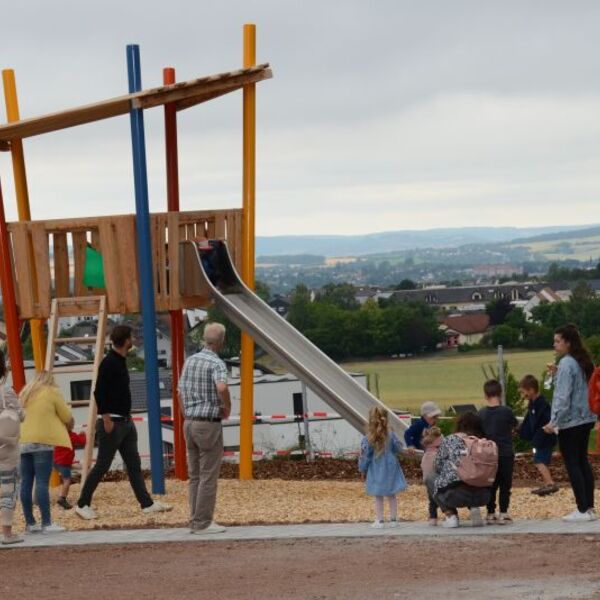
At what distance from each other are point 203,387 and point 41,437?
166 cm

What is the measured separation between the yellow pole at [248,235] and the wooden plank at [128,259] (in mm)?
1420

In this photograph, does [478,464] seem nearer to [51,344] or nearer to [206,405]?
[206,405]

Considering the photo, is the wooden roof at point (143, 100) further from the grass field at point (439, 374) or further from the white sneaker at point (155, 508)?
the grass field at point (439, 374)

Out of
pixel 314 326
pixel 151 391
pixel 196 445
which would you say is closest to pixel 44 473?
pixel 196 445

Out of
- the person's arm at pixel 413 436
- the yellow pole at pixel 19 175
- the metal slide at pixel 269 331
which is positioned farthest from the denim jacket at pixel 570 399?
the yellow pole at pixel 19 175

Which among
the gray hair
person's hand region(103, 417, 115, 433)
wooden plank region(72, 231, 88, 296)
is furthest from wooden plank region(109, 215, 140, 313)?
the gray hair

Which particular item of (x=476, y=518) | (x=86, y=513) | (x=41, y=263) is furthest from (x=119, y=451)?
(x=41, y=263)

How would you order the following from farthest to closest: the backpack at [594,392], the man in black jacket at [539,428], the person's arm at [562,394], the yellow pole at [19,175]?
the yellow pole at [19,175] → the man in black jacket at [539,428] → the person's arm at [562,394] → the backpack at [594,392]

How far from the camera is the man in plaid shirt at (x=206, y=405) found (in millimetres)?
11609

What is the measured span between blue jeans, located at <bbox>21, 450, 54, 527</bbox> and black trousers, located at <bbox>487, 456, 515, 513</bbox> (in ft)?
12.2

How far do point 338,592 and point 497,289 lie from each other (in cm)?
13662

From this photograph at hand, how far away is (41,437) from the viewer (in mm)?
12414

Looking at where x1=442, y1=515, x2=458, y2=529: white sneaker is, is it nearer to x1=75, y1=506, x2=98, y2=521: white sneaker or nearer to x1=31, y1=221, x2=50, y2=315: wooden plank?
x1=75, y1=506, x2=98, y2=521: white sneaker

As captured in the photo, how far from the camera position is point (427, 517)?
12.5 meters
